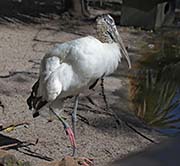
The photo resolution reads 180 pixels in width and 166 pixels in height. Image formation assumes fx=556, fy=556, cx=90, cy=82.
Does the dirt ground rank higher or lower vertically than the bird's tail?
lower

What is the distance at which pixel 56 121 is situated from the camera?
18.8ft

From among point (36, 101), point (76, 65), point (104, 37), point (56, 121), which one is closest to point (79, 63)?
point (76, 65)

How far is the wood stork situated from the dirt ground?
0.68 m

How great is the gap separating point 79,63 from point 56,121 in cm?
150

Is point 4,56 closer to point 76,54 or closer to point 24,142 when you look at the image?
point 24,142

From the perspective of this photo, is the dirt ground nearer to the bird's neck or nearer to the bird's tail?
the bird's tail

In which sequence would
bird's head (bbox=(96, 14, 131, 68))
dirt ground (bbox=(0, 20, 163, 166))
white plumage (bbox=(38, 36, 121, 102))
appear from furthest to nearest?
1. dirt ground (bbox=(0, 20, 163, 166))
2. bird's head (bbox=(96, 14, 131, 68))
3. white plumage (bbox=(38, 36, 121, 102))

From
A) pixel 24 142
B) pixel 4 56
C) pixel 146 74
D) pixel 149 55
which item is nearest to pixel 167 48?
pixel 149 55

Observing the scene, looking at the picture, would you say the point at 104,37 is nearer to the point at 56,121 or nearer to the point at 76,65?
the point at 76,65

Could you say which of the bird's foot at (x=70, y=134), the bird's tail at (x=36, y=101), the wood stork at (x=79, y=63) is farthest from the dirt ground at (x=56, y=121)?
the wood stork at (x=79, y=63)

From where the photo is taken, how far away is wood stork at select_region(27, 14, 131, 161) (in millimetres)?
4371

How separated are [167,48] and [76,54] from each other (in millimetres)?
4813

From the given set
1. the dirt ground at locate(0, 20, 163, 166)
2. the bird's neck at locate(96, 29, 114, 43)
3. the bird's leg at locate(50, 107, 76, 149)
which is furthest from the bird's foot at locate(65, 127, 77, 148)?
the bird's neck at locate(96, 29, 114, 43)

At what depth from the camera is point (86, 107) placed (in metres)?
6.12
